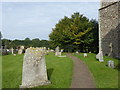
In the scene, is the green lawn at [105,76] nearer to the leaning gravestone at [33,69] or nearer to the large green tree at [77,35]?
the leaning gravestone at [33,69]

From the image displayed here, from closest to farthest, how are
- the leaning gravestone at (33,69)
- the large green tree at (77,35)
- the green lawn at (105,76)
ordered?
1. the leaning gravestone at (33,69)
2. the green lawn at (105,76)
3. the large green tree at (77,35)

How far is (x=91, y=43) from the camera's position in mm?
35062

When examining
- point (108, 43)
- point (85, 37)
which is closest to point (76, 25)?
point (85, 37)

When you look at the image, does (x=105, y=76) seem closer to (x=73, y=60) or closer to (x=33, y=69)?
(x=33, y=69)

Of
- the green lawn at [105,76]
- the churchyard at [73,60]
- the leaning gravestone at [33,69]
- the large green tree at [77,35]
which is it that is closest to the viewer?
the leaning gravestone at [33,69]

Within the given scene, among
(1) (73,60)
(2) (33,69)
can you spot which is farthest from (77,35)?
(2) (33,69)

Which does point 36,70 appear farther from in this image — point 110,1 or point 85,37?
point 85,37

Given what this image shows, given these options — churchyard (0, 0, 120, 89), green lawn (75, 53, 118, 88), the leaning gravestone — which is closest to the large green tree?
churchyard (0, 0, 120, 89)

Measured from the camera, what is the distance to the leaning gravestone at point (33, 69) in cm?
781

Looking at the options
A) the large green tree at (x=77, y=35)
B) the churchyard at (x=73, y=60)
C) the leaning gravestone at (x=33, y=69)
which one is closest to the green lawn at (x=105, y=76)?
the churchyard at (x=73, y=60)

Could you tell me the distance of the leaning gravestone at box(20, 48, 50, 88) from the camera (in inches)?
307

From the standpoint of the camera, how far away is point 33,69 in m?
7.87

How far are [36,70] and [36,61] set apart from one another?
1.71 ft

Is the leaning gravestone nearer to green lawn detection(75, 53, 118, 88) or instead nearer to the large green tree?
green lawn detection(75, 53, 118, 88)
